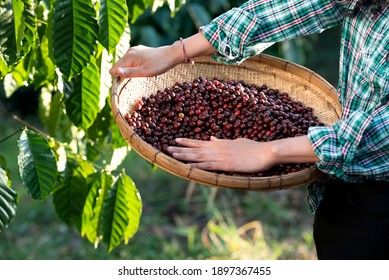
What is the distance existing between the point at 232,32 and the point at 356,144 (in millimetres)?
493

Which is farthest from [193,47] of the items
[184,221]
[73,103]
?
[184,221]

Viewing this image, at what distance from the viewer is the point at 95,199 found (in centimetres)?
200

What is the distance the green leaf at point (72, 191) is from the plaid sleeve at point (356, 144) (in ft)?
2.47

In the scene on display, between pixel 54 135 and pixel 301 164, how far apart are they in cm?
82

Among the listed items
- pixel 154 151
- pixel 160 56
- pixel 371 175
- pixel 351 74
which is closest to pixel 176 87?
pixel 160 56

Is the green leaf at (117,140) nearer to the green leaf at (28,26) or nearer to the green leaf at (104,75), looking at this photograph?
the green leaf at (104,75)

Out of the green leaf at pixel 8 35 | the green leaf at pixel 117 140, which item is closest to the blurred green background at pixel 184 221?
the green leaf at pixel 117 140

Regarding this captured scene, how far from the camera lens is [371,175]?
1609 millimetres

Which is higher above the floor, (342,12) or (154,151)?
(342,12)

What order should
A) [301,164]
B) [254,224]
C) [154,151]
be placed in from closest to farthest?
[154,151]
[301,164]
[254,224]

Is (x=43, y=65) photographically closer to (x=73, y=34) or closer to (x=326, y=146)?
(x=73, y=34)

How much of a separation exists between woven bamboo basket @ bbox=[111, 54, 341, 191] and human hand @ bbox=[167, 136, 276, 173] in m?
0.05

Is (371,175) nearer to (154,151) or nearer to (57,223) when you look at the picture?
(154,151)

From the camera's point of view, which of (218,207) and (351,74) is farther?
(218,207)
